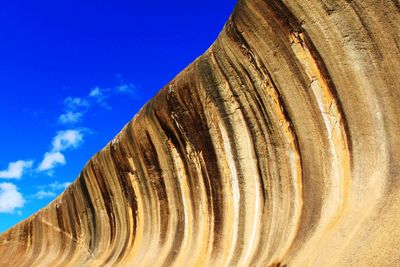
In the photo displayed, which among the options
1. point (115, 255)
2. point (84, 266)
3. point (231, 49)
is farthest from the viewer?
point (84, 266)

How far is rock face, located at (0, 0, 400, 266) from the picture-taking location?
16.7ft

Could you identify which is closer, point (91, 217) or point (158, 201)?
point (158, 201)

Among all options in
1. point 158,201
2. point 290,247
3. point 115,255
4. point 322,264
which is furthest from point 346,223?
point 115,255

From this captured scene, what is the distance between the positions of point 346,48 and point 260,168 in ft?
7.25

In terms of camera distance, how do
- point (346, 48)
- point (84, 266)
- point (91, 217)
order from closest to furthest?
point (346, 48)
point (84, 266)
point (91, 217)

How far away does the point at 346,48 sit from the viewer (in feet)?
18.1

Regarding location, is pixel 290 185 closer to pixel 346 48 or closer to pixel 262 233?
pixel 262 233

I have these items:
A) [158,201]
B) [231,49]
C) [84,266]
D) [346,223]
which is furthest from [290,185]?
[84,266]

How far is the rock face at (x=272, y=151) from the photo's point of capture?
5094 millimetres

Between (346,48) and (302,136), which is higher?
(346,48)

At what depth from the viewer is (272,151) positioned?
22.4ft

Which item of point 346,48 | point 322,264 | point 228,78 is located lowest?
point 322,264

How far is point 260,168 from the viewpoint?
704 centimetres

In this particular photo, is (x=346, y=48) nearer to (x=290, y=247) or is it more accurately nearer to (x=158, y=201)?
(x=290, y=247)
